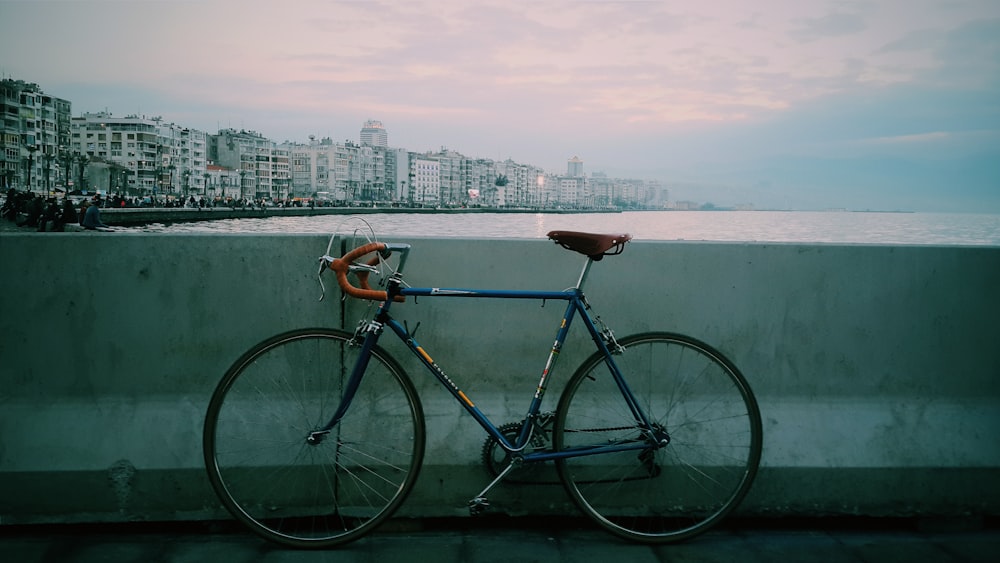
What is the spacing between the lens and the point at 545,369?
3457 mm

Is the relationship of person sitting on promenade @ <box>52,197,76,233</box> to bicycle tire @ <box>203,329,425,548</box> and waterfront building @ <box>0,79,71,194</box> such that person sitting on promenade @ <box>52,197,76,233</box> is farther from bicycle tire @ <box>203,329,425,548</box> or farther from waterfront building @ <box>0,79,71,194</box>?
waterfront building @ <box>0,79,71,194</box>

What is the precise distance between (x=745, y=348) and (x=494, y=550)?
1.66m

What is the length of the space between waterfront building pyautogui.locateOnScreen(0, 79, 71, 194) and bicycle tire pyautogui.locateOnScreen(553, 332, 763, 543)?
617ft

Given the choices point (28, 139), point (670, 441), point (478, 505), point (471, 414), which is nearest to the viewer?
point (478, 505)

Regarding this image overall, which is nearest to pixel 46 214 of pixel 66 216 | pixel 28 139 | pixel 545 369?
pixel 66 216

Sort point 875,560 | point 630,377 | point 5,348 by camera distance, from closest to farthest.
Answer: point 875,560 → point 5,348 → point 630,377

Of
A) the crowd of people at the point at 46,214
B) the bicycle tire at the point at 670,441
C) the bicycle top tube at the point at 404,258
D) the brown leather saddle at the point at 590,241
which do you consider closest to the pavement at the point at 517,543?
the bicycle tire at the point at 670,441

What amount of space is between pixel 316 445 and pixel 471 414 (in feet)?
2.46

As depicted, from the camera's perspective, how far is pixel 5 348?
351 centimetres

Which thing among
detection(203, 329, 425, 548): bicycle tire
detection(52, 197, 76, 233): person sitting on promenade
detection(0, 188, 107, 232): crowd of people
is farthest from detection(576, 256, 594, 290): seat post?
detection(52, 197, 76, 233): person sitting on promenade

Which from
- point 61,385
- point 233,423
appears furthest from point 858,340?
point 61,385

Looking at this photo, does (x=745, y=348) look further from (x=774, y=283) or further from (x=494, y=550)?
(x=494, y=550)

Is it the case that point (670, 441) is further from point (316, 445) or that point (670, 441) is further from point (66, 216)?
point (66, 216)

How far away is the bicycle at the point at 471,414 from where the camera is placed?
334 cm
